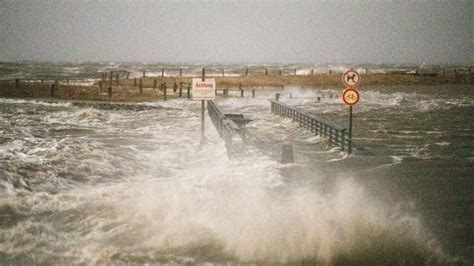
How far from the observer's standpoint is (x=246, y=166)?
34.1ft

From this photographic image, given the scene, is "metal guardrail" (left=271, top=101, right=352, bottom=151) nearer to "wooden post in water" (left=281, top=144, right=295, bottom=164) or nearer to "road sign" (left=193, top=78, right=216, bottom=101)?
"wooden post in water" (left=281, top=144, right=295, bottom=164)

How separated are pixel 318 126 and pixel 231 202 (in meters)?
9.75

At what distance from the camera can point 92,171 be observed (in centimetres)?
1042

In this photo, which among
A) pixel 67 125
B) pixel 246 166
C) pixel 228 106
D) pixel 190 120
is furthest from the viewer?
pixel 228 106

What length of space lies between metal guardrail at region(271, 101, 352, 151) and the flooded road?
467 mm

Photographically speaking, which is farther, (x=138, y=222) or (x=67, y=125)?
(x=67, y=125)

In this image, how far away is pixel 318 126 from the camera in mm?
16312

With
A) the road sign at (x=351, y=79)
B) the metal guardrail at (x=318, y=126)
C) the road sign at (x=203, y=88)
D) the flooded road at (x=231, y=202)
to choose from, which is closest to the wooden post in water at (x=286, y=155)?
the flooded road at (x=231, y=202)

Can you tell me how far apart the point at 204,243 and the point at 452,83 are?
64.5m

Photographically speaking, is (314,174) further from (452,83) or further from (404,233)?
(452,83)

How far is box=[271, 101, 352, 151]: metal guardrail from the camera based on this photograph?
13.2 meters

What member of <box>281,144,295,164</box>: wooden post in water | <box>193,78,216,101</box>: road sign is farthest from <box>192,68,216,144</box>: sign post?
<box>281,144,295,164</box>: wooden post in water

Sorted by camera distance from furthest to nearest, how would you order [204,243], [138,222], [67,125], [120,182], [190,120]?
[190,120], [67,125], [120,182], [138,222], [204,243]

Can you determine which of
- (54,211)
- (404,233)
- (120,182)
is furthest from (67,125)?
(404,233)
